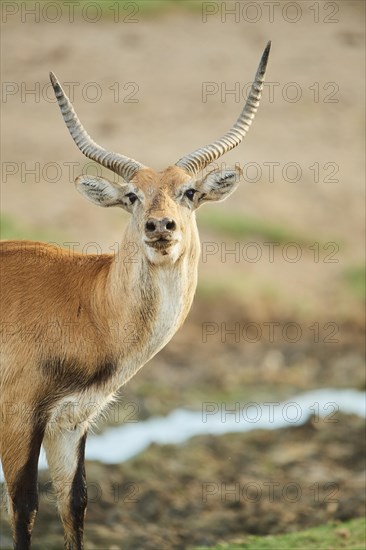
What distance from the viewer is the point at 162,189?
9.70 m

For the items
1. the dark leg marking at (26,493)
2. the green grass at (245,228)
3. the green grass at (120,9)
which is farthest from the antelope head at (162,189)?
the green grass at (120,9)

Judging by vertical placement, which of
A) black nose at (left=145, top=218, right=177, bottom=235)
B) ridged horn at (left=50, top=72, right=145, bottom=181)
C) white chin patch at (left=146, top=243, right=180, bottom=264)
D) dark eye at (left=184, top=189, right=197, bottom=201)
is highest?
ridged horn at (left=50, top=72, right=145, bottom=181)

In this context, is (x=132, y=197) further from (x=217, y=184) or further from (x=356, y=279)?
(x=356, y=279)

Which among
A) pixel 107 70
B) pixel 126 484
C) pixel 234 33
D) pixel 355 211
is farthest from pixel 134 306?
pixel 234 33

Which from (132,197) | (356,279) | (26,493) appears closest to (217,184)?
(132,197)

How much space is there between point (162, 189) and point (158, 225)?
63 centimetres

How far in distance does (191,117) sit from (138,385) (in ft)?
33.1

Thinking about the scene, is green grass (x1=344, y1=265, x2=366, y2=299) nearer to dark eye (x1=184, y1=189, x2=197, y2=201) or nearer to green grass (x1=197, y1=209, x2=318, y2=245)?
green grass (x1=197, y1=209, x2=318, y2=245)

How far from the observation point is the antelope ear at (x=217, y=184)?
998 cm

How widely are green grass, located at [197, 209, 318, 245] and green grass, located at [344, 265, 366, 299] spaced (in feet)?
4.07

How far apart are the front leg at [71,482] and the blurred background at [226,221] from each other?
1.39m

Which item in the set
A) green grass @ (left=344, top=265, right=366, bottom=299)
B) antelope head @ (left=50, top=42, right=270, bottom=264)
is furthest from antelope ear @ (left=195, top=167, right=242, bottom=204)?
green grass @ (left=344, top=265, right=366, bottom=299)

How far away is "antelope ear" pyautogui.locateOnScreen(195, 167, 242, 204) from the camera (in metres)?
9.98

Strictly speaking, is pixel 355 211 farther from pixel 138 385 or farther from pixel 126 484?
pixel 126 484
